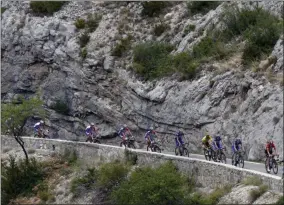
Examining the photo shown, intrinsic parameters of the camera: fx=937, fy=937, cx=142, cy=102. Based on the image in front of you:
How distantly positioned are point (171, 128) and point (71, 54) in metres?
11.8

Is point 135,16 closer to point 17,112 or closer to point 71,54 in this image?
point 71,54

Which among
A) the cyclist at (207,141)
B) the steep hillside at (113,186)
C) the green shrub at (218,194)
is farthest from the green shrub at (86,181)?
the green shrub at (218,194)

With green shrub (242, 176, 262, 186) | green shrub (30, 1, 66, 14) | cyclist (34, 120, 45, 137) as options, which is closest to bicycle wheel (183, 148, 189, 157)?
green shrub (242, 176, 262, 186)

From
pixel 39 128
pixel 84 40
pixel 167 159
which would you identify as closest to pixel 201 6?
pixel 84 40

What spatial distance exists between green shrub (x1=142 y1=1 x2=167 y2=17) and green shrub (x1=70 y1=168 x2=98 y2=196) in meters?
18.8

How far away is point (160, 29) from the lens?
2363 inches

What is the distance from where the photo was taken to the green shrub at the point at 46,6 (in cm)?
6562

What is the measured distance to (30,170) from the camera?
1983 inches

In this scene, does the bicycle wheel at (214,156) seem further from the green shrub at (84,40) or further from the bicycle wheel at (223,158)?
the green shrub at (84,40)

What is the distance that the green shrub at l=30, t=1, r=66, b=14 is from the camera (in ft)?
215

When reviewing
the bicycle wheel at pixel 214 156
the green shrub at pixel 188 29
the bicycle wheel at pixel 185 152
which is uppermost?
the green shrub at pixel 188 29

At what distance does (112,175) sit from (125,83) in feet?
44.6

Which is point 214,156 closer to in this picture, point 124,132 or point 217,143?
point 217,143

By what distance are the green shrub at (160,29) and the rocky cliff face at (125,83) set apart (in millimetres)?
326
